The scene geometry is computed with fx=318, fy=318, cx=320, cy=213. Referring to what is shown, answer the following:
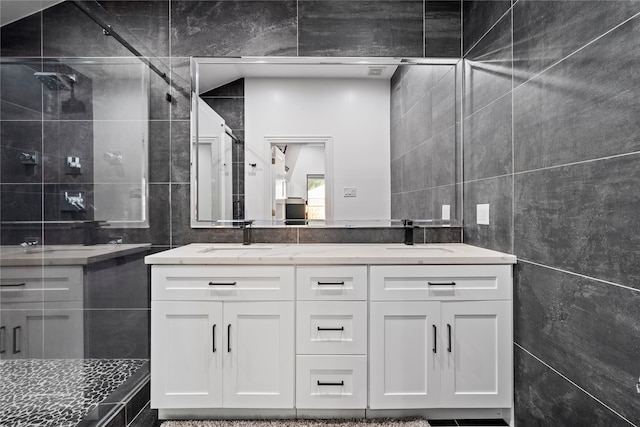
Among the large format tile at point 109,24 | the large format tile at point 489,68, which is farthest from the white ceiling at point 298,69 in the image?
Result: the large format tile at point 489,68

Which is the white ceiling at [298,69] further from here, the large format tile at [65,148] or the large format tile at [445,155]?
the large format tile at [65,148]

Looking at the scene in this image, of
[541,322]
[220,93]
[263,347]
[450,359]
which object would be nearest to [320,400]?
[263,347]

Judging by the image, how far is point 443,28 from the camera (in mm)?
2100

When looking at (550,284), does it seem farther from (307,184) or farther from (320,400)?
(307,184)

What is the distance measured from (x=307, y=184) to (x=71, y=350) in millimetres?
1509

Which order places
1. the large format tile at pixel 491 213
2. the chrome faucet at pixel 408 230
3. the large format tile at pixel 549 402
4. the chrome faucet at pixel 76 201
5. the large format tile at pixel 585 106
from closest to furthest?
the large format tile at pixel 585 106, the large format tile at pixel 549 402, the chrome faucet at pixel 76 201, the large format tile at pixel 491 213, the chrome faucet at pixel 408 230

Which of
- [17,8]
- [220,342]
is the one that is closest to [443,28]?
[17,8]

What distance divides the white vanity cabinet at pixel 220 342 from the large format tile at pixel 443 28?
5.74ft

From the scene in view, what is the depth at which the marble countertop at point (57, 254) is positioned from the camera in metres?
1.28

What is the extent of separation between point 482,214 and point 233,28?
1.96 m

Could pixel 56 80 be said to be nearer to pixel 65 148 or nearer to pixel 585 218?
pixel 65 148

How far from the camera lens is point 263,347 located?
62.0 inches

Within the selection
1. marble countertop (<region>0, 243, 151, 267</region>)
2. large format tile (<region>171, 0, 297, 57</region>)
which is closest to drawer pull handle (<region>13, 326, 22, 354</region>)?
marble countertop (<region>0, 243, 151, 267</region>)

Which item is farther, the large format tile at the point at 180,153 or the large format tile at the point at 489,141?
the large format tile at the point at 180,153
